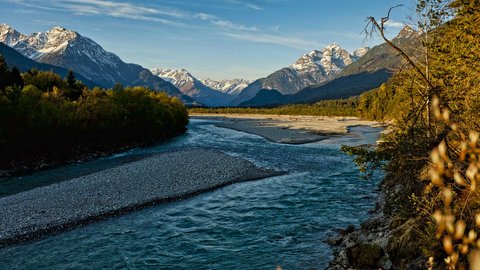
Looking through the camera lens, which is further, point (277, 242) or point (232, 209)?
point (232, 209)

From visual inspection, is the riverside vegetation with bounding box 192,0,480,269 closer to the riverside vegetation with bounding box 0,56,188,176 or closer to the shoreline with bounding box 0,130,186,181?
the shoreline with bounding box 0,130,186,181

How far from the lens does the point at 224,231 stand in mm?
25188

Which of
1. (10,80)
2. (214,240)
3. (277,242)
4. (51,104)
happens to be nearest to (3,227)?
(214,240)

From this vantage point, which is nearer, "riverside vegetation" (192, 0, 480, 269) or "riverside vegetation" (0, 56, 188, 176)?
"riverside vegetation" (192, 0, 480, 269)

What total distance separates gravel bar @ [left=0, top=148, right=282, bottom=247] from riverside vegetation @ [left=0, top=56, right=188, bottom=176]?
17.1 meters

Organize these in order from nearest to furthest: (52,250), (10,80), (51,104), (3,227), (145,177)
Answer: (52,250) < (3,227) < (145,177) < (51,104) < (10,80)

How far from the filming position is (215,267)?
1953cm

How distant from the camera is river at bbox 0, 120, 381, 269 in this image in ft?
66.7

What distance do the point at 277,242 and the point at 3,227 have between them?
2048cm

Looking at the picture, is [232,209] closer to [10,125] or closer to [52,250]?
[52,250]

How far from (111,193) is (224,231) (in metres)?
15.1

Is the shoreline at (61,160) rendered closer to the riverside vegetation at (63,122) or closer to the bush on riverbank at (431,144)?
the riverside vegetation at (63,122)

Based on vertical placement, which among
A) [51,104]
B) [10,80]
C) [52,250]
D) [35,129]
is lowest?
[52,250]

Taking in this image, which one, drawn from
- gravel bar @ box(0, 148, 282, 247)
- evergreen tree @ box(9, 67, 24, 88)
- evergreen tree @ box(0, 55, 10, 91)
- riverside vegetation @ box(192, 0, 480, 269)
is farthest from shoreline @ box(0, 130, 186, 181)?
riverside vegetation @ box(192, 0, 480, 269)
